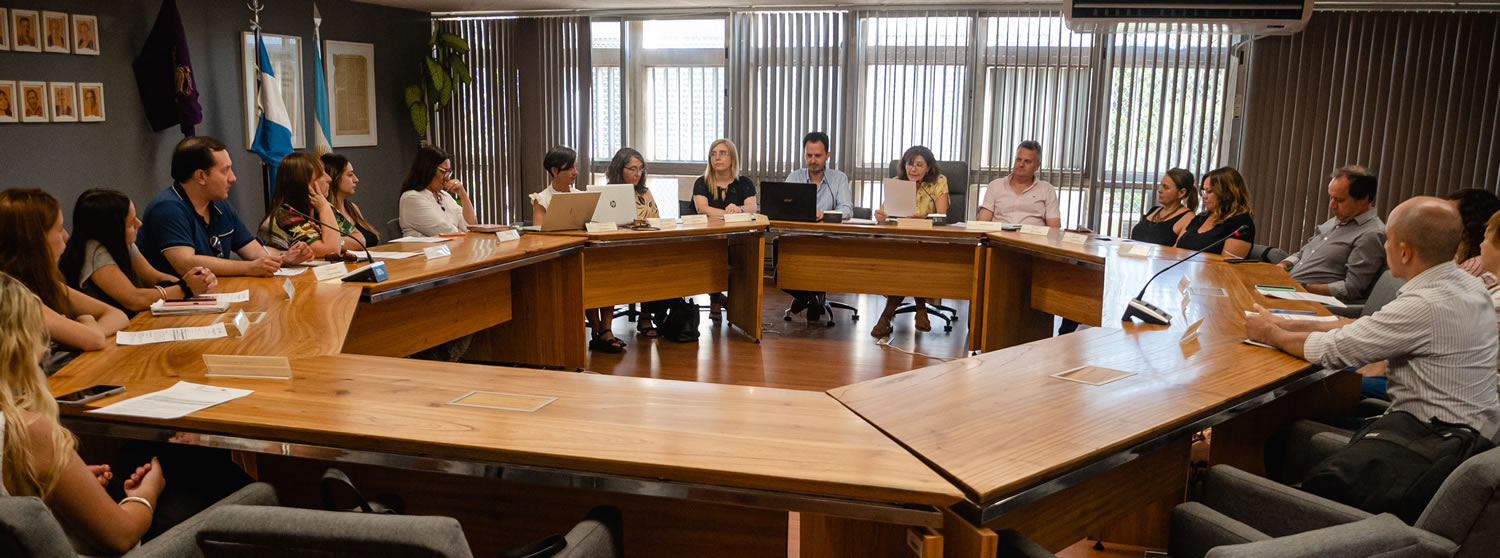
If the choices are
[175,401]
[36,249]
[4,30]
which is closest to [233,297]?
[36,249]

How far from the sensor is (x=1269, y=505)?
2.04m

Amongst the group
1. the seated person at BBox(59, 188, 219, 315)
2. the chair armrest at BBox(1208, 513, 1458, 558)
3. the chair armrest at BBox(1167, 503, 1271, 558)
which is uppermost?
the seated person at BBox(59, 188, 219, 315)

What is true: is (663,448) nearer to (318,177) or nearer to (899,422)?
(899,422)

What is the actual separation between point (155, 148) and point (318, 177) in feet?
7.25

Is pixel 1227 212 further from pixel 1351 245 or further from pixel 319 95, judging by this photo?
pixel 319 95

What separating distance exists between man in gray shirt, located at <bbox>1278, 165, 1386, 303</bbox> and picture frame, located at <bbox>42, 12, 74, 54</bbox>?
20.8ft

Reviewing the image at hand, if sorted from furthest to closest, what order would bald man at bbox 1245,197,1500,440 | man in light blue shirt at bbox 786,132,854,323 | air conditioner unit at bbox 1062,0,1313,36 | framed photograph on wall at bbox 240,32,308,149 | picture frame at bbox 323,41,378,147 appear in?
picture frame at bbox 323,41,378,147 → framed photograph on wall at bbox 240,32,308,149 → man in light blue shirt at bbox 786,132,854,323 → air conditioner unit at bbox 1062,0,1313,36 → bald man at bbox 1245,197,1500,440

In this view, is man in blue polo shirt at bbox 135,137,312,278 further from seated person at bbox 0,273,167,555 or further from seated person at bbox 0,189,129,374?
seated person at bbox 0,273,167,555

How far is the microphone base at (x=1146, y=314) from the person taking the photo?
3.16 meters

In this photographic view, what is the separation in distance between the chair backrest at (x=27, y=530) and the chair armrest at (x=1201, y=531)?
192 centimetres

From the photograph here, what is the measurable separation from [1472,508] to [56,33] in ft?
20.7

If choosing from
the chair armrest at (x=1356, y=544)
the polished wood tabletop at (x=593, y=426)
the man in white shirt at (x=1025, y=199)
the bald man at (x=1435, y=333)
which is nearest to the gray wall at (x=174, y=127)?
the polished wood tabletop at (x=593, y=426)

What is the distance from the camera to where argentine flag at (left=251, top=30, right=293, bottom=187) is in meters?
6.37

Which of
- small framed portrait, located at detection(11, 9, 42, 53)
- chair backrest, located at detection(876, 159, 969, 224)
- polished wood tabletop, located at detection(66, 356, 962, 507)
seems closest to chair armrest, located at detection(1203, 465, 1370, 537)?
polished wood tabletop, located at detection(66, 356, 962, 507)
